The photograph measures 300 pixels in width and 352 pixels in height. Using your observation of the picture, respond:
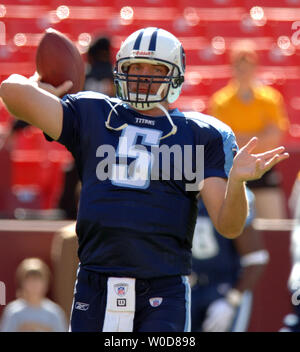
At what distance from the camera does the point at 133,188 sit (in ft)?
10.6

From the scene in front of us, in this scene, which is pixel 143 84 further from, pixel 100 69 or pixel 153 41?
pixel 100 69

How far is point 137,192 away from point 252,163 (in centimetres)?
42

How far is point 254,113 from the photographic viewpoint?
6566 millimetres

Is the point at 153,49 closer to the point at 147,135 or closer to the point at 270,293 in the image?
the point at 147,135

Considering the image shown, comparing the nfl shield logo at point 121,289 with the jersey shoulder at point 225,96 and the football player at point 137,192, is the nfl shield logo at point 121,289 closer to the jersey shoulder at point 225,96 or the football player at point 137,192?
the football player at point 137,192

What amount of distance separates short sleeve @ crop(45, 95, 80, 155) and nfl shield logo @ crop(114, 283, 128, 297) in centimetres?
53

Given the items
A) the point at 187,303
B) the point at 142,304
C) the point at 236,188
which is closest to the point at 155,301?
the point at 142,304

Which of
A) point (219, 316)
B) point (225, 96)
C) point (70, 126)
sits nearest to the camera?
point (70, 126)

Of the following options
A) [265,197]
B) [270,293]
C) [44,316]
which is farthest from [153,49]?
[265,197]

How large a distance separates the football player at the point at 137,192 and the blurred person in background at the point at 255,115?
306 cm

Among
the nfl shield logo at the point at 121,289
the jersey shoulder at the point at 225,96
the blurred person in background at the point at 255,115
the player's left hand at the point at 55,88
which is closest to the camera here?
the nfl shield logo at the point at 121,289

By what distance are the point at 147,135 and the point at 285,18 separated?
21.0 ft

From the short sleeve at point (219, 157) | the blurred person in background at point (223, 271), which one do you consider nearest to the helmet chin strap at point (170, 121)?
the short sleeve at point (219, 157)

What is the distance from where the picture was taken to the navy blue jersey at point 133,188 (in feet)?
10.5
